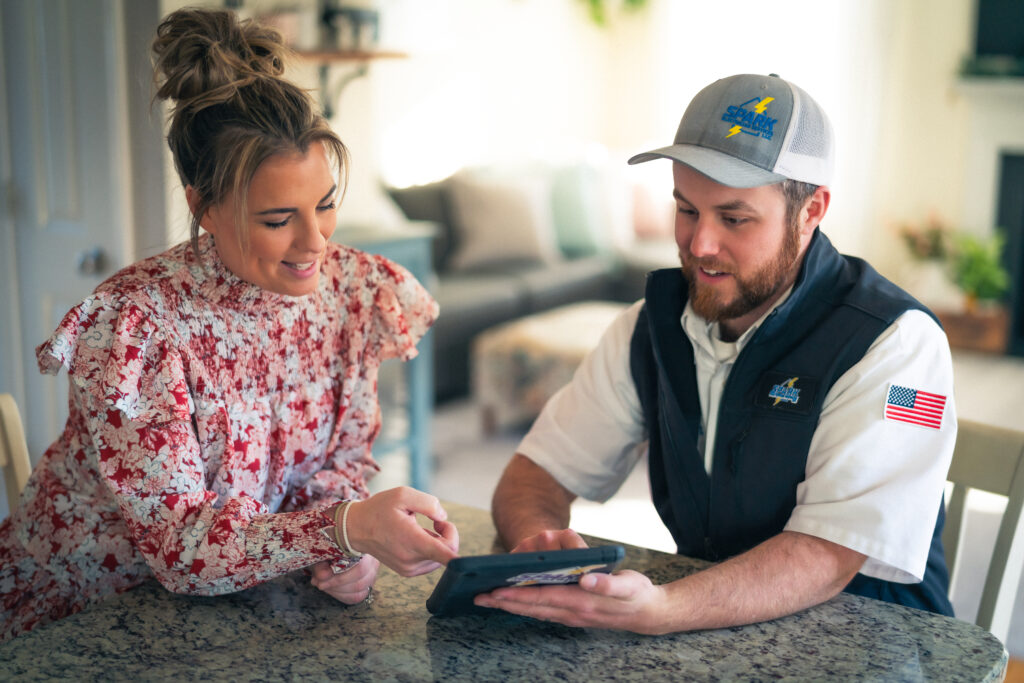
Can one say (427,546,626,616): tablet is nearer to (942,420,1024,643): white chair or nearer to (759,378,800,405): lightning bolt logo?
(759,378,800,405): lightning bolt logo

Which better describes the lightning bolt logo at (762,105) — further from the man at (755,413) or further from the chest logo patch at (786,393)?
the chest logo patch at (786,393)

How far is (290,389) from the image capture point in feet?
4.33

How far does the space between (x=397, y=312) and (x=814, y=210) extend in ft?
2.05

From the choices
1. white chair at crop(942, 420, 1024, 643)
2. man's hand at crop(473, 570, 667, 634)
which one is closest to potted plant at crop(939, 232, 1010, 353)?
white chair at crop(942, 420, 1024, 643)

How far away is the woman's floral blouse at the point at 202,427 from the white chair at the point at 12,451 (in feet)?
0.55

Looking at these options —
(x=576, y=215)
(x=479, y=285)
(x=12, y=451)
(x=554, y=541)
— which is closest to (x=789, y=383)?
(x=554, y=541)

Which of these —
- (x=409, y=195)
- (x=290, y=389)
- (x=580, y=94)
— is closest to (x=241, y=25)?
(x=290, y=389)

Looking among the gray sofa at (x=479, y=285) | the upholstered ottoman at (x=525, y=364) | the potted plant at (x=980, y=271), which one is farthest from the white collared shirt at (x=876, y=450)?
the potted plant at (x=980, y=271)

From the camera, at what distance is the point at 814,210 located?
1487mm

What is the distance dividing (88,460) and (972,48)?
→ 5743 millimetres

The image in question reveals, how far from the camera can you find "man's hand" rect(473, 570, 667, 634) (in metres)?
1.10

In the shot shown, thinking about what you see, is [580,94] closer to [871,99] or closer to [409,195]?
[871,99]

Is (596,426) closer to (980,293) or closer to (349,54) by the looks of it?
(349,54)

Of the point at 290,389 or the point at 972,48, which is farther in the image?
the point at 972,48
